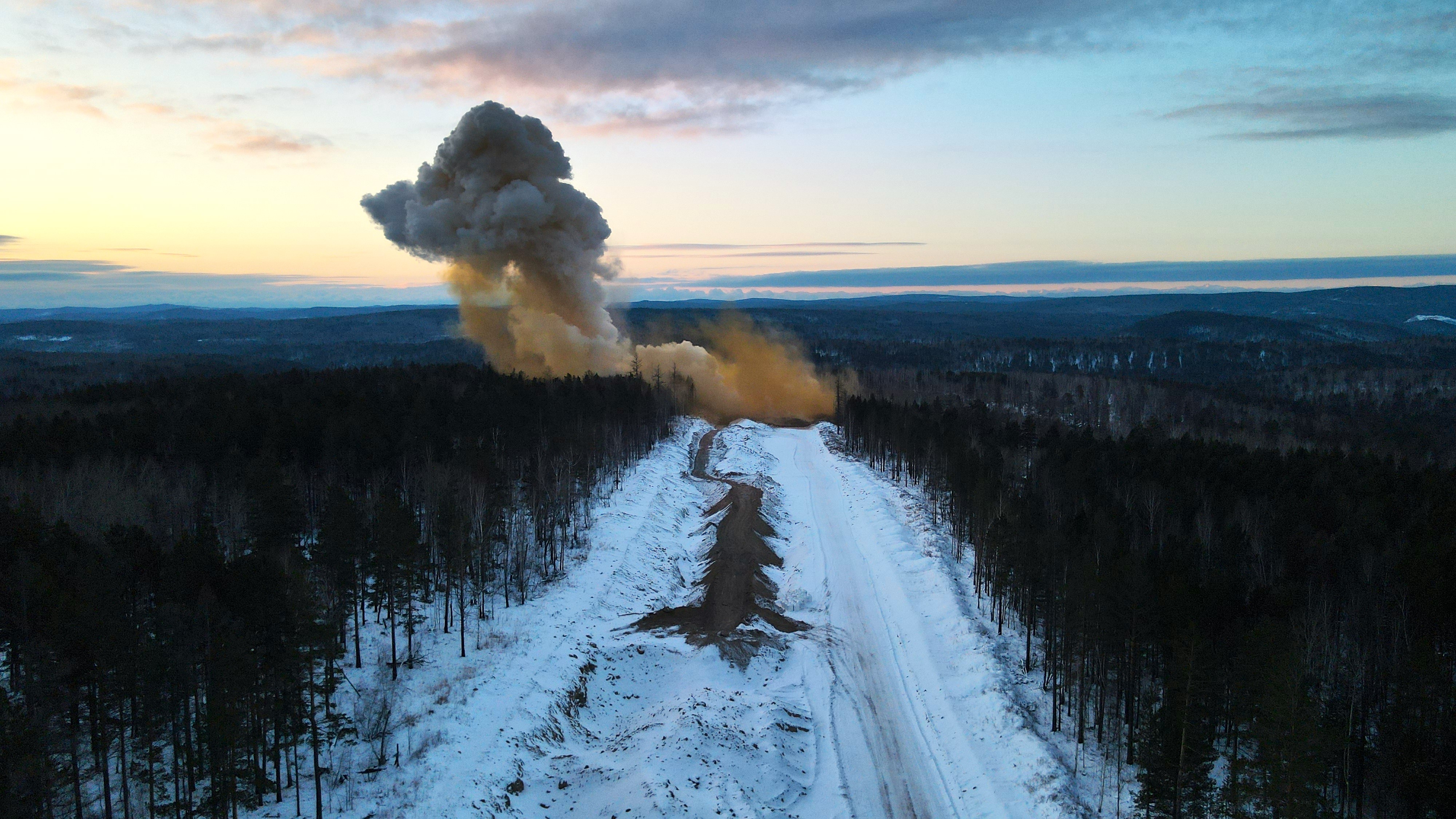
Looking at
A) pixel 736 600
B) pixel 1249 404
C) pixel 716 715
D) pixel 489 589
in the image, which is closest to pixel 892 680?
pixel 716 715

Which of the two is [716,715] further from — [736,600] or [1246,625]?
[1246,625]

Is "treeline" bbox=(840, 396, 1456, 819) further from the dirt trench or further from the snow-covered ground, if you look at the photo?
the dirt trench

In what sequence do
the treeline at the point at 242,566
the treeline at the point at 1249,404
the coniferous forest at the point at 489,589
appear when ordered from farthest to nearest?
the treeline at the point at 1249,404, the treeline at the point at 242,566, the coniferous forest at the point at 489,589

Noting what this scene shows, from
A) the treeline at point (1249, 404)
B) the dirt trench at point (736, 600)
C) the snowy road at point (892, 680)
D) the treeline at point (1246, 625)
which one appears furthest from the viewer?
the treeline at point (1249, 404)

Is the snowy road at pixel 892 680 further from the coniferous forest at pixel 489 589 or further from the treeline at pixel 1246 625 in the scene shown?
the treeline at pixel 1246 625

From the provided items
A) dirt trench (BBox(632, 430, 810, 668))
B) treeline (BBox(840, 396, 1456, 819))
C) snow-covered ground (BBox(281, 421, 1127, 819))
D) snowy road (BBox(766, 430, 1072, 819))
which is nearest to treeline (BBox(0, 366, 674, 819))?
snow-covered ground (BBox(281, 421, 1127, 819))

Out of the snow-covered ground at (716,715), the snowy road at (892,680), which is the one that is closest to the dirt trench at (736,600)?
the snow-covered ground at (716,715)

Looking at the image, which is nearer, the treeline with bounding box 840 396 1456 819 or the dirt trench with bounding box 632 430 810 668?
the treeline with bounding box 840 396 1456 819
